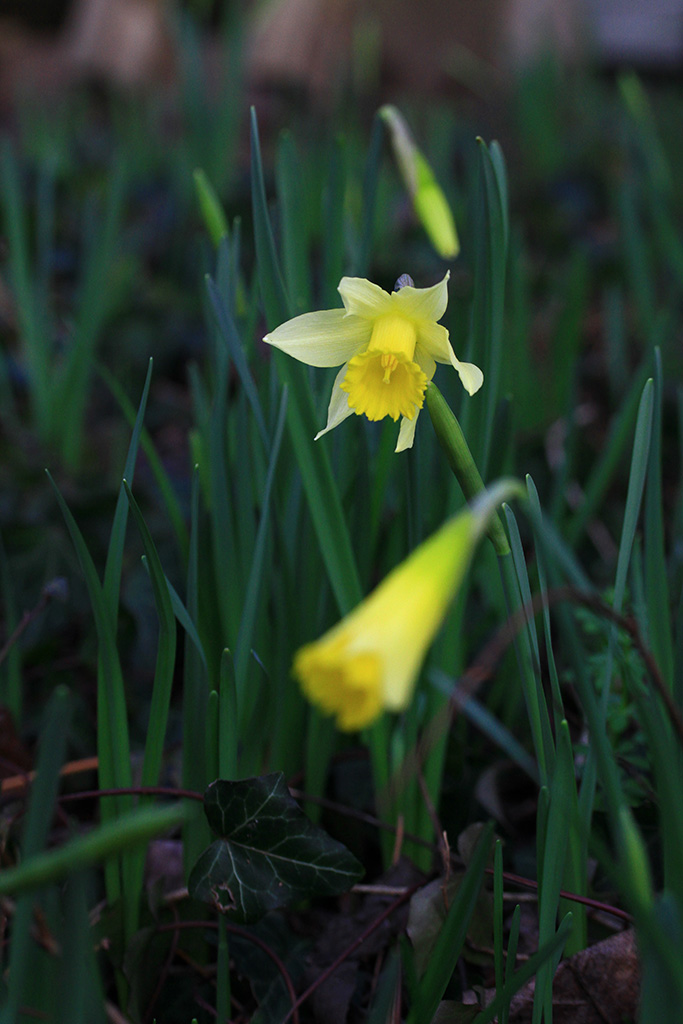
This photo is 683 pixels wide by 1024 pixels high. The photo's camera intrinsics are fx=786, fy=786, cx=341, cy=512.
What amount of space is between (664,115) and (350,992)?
13.5 ft

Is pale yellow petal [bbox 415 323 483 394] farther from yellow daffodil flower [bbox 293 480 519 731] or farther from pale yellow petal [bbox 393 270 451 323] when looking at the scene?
yellow daffodil flower [bbox 293 480 519 731]

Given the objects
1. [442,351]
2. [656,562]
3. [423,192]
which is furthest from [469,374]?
[423,192]

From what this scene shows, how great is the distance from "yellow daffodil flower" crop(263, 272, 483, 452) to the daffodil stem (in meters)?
0.03

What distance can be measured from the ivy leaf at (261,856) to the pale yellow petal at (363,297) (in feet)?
1.44

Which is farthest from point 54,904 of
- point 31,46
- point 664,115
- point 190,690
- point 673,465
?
point 31,46

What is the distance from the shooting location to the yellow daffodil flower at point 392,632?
1.38 feet

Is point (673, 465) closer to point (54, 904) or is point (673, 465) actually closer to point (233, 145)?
point (54, 904)

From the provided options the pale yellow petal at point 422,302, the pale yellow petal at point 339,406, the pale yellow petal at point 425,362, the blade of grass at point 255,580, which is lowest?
the blade of grass at point 255,580

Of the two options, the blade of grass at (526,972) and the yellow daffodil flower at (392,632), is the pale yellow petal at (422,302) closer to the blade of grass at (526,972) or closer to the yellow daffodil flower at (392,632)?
the yellow daffodil flower at (392,632)

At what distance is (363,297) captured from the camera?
2.15 ft

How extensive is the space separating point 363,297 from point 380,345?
42mm

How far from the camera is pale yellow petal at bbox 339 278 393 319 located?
645mm

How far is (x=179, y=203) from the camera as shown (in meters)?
2.59

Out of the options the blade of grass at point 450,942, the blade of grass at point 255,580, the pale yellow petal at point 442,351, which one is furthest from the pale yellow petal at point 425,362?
the blade of grass at point 450,942
